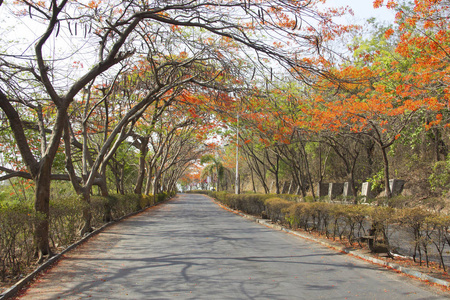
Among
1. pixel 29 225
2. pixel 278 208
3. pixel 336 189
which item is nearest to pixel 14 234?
pixel 29 225

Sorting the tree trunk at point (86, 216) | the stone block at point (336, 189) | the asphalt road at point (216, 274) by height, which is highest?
the stone block at point (336, 189)

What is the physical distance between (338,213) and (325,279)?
3.77m

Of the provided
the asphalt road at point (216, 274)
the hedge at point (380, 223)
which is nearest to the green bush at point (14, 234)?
the asphalt road at point (216, 274)

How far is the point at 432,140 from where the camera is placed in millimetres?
20938

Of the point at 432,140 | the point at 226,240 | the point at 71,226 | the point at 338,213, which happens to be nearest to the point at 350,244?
the point at 338,213

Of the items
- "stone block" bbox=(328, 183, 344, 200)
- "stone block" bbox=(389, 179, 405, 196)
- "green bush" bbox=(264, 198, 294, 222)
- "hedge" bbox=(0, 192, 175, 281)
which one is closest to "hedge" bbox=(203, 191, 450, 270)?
"green bush" bbox=(264, 198, 294, 222)

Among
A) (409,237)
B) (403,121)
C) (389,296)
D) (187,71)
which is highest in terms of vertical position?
(187,71)

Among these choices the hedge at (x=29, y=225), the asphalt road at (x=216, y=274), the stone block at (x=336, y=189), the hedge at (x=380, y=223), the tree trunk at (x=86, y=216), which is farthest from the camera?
the stone block at (x=336, y=189)

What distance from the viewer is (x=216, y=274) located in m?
6.76

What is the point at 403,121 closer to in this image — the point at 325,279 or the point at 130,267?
the point at 325,279

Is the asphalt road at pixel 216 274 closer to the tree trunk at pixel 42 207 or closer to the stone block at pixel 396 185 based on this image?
the tree trunk at pixel 42 207

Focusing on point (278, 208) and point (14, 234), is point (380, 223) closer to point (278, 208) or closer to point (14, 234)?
point (14, 234)

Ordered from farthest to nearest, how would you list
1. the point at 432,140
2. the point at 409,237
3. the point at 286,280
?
the point at 432,140 < the point at 409,237 < the point at 286,280

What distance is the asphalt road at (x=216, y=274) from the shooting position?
5633 millimetres
